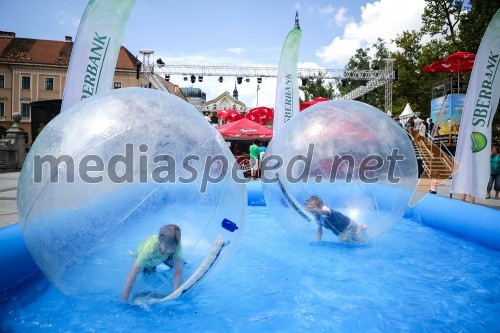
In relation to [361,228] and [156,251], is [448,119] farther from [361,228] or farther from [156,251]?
[156,251]

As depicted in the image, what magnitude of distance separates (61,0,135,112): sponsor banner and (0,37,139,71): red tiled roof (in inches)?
1444

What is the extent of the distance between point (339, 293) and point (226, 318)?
1.32m

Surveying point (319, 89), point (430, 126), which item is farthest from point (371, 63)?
point (430, 126)

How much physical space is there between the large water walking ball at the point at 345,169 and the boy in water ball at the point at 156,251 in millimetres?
2379

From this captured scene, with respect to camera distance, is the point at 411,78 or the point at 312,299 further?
the point at 411,78

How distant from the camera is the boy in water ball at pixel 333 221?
4738 millimetres

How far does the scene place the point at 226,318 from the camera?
317 centimetres

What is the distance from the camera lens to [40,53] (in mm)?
41125

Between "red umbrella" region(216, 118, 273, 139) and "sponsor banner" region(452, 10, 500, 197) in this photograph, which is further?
"red umbrella" region(216, 118, 273, 139)

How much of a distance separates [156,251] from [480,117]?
740 centimetres

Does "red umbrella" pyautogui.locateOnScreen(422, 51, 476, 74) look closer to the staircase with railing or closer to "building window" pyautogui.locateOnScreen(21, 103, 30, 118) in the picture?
the staircase with railing

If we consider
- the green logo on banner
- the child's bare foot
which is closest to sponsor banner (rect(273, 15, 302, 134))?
the green logo on banner

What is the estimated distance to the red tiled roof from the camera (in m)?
40.0

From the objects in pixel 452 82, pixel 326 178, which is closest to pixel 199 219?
pixel 326 178
